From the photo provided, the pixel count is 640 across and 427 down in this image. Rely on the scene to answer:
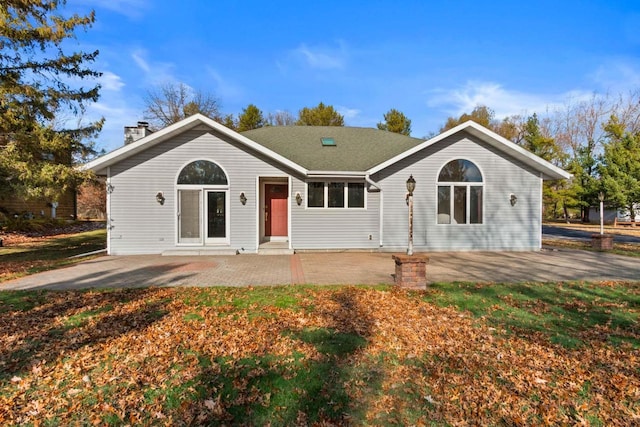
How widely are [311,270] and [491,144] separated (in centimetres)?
832

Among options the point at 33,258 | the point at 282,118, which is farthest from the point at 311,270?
the point at 282,118

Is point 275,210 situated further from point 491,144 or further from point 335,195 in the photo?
point 491,144

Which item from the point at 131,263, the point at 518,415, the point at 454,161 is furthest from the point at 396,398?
the point at 454,161

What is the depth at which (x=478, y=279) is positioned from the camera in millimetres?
7508

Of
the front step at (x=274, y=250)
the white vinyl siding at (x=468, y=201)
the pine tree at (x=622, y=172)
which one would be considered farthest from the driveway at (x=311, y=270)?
the pine tree at (x=622, y=172)

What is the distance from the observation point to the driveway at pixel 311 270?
285 inches

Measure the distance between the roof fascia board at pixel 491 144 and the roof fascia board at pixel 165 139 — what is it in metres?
3.39

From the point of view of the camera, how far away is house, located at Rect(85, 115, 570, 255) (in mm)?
10914

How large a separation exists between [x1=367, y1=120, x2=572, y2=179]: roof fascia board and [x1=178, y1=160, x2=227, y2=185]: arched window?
5147 mm

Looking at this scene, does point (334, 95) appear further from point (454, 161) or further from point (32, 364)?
point (32, 364)

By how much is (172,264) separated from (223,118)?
2583cm

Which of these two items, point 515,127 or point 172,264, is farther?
point 515,127

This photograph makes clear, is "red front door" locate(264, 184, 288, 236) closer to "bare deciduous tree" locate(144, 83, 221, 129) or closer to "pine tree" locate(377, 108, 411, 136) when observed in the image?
"pine tree" locate(377, 108, 411, 136)

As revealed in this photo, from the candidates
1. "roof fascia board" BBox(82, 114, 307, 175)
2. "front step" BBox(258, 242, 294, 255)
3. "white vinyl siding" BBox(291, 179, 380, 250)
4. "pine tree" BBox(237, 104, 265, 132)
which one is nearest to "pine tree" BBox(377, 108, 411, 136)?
"pine tree" BBox(237, 104, 265, 132)
